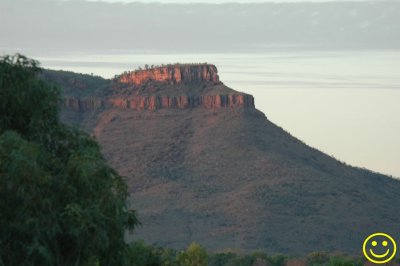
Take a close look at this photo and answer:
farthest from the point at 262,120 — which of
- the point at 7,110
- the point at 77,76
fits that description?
the point at 7,110

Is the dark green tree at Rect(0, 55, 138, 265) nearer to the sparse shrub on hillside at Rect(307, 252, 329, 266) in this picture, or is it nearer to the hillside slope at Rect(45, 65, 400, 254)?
the sparse shrub on hillside at Rect(307, 252, 329, 266)

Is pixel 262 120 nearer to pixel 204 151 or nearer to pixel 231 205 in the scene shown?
pixel 204 151

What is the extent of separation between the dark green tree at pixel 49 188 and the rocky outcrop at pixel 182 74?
12222 cm

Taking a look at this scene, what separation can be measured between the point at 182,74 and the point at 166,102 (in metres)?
3.07

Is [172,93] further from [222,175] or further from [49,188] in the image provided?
[49,188]

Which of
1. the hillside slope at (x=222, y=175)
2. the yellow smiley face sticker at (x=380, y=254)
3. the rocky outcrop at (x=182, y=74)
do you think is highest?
the rocky outcrop at (x=182, y=74)

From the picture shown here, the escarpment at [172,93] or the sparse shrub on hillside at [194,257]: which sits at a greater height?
the escarpment at [172,93]

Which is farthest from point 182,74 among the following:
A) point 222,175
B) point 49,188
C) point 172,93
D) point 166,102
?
point 49,188

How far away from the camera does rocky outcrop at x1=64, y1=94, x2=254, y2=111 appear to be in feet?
491

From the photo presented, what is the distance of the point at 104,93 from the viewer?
6220 inches

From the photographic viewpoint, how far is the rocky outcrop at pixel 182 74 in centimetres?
15200

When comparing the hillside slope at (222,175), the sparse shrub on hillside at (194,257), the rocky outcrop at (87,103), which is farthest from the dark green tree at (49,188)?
the rocky outcrop at (87,103)

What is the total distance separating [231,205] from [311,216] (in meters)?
6.73

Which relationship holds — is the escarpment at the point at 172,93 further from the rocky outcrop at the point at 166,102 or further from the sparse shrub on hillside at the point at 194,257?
the sparse shrub on hillside at the point at 194,257
